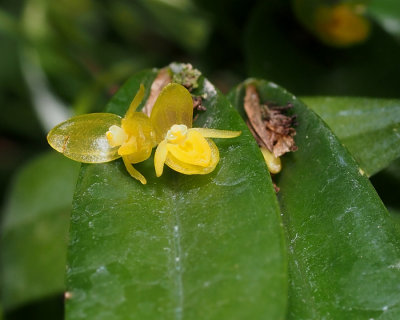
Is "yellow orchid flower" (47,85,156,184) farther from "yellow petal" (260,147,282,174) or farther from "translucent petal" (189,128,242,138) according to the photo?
"yellow petal" (260,147,282,174)

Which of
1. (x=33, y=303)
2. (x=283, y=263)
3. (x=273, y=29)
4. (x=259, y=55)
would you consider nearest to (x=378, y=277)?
(x=283, y=263)

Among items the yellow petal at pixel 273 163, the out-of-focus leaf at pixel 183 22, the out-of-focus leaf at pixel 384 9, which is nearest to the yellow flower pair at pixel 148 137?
the yellow petal at pixel 273 163

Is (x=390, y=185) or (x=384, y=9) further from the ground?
(x=384, y=9)

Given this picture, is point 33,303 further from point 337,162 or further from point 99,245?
point 337,162

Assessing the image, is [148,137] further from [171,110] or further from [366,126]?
[366,126]

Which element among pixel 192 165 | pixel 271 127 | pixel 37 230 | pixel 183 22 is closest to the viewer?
pixel 192 165

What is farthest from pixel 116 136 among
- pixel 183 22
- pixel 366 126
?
pixel 183 22
